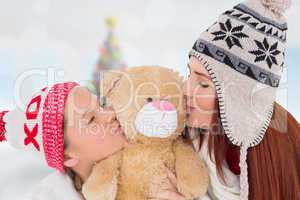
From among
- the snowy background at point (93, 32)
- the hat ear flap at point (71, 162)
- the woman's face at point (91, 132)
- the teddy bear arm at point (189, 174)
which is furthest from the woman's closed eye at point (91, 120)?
the snowy background at point (93, 32)

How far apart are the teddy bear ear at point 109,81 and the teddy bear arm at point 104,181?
160mm

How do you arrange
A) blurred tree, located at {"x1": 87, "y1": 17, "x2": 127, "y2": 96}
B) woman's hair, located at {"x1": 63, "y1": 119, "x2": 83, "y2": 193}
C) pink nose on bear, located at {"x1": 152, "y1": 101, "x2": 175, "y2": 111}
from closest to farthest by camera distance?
pink nose on bear, located at {"x1": 152, "y1": 101, "x2": 175, "y2": 111}, woman's hair, located at {"x1": 63, "y1": 119, "x2": 83, "y2": 193}, blurred tree, located at {"x1": 87, "y1": 17, "x2": 127, "y2": 96}

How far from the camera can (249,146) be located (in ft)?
3.59

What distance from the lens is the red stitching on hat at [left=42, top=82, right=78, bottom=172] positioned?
1.08 metres

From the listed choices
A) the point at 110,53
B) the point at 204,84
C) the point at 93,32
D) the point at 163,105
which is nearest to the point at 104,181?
the point at 163,105

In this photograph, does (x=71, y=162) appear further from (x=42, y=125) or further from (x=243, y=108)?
(x=243, y=108)

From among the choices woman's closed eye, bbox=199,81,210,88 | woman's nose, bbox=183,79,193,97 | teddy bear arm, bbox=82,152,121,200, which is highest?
woman's closed eye, bbox=199,81,210,88

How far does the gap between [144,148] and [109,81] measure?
18cm

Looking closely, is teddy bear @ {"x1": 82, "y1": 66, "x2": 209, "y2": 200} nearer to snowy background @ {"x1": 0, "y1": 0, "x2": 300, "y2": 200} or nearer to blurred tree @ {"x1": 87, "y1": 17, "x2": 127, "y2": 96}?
blurred tree @ {"x1": 87, "y1": 17, "x2": 127, "y2": 96}

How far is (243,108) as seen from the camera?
3.51 ft

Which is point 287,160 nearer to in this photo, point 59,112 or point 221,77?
point 221,77

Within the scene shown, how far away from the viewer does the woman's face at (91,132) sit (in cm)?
109

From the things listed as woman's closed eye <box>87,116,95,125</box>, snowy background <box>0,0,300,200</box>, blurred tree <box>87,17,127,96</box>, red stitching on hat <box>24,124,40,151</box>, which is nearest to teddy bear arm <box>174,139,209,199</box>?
woman's closed eye <box>87,116,95,125</box>

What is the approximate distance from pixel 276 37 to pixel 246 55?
93 millimetres
